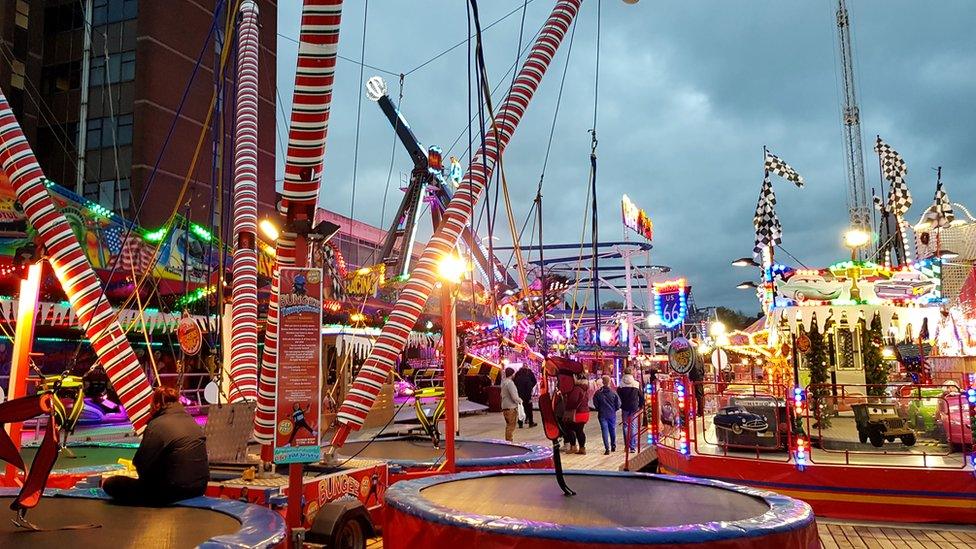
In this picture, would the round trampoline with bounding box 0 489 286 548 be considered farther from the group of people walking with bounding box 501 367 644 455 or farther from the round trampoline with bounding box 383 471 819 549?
the group of people walking with bounding box 501 367 644 455

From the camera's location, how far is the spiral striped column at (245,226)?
333 inches

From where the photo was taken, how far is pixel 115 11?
31.7 metres

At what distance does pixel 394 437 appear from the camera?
11.2 m

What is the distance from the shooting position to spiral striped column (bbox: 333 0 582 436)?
7.42 m

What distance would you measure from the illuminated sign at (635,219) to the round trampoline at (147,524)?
117ft

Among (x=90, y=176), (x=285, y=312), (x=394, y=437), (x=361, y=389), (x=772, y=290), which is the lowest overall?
(x=394, y=437)

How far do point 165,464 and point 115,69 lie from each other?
31506mm

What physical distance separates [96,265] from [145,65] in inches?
719

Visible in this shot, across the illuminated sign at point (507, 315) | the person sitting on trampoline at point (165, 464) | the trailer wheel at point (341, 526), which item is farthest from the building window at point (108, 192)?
the trailer wheel at point (341, 526)

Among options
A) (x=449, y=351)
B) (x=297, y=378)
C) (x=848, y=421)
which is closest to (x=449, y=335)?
(x=449, y=351)

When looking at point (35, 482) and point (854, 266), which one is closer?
point (35, 482)

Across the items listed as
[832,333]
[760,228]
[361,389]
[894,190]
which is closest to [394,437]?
[361,389]

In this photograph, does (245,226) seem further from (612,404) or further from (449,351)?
(612,404)

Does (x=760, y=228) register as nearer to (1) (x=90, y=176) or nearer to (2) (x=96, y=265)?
(2) (x=96, y=265)
